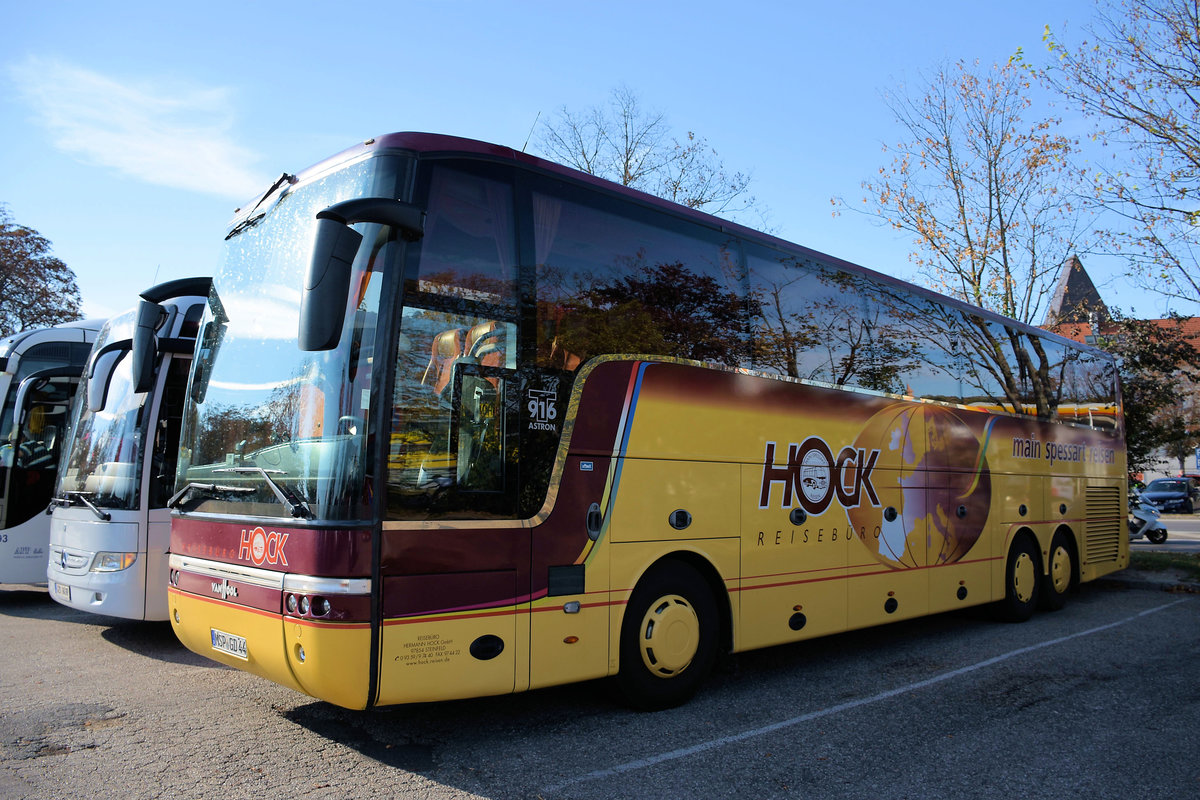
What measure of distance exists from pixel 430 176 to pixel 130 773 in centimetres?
377

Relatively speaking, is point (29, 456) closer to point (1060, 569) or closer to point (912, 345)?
point (912, 345)

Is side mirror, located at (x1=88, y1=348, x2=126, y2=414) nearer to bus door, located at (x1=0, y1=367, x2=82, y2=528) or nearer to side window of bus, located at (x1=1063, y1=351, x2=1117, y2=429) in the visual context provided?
bus door, located at (x1=0, y1=367, x2=82, y2=528)

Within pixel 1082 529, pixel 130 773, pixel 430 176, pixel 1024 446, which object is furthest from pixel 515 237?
pixel 1082 529

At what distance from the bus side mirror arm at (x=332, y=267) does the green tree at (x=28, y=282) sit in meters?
38.4

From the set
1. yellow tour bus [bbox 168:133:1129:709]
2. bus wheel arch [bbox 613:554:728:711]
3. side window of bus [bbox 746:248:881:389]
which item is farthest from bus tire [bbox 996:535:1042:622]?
bus wheel arch [bbox 613:554:728:711]

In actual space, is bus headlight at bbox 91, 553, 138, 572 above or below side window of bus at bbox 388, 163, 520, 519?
below

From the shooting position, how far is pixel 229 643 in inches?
205

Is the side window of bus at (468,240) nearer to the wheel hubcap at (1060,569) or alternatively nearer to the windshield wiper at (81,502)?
the windshield wiper at (81,502)

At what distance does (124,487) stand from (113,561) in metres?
0.69

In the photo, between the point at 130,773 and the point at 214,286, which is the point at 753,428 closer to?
the point at 214,286

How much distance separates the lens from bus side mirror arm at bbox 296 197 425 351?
443cm

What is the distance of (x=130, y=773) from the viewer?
4652 mm

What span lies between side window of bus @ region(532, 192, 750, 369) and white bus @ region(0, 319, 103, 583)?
26.9 ft

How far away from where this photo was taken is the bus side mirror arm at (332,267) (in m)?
4.43
